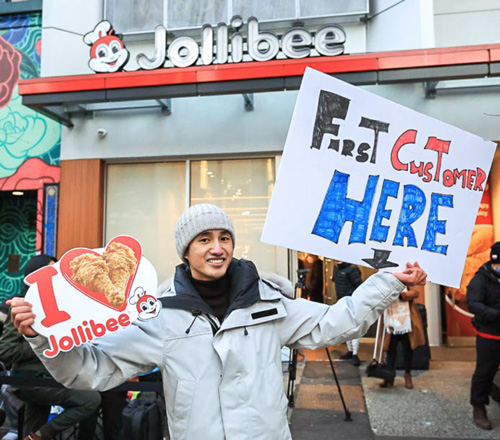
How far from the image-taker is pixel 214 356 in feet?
6.13

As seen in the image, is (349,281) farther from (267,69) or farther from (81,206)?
(81,206)

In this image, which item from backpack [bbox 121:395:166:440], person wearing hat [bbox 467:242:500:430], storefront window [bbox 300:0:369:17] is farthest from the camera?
storefront window [bbox 300:0:369:17]

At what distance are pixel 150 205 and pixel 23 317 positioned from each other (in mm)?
6417

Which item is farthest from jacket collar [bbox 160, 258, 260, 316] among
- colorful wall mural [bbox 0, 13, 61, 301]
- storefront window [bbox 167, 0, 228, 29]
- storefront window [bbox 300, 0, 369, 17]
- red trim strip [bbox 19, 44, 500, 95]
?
storefront window [bbox 167, 0, 228, 29]

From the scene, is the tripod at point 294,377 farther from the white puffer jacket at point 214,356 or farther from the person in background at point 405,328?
the white puffer jacket at point 214,356

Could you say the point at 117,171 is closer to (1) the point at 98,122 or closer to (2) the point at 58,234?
(1) the point at 98,122

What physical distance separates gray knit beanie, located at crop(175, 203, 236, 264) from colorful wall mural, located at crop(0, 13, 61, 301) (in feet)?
22.1

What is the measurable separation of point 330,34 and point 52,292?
5873mm

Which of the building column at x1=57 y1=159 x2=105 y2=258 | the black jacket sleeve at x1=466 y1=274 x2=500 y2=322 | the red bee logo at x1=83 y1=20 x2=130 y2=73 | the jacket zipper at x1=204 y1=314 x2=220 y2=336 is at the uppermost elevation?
the red bee logo at x1=83 y1=20 x2=130 y2=73

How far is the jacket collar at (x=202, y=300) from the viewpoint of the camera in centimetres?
192

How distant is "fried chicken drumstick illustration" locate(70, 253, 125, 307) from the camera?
77.2 inches

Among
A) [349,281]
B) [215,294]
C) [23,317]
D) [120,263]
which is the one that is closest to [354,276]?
[349,281]

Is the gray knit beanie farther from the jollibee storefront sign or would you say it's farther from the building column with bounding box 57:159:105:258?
the building column with bounding box 57:159:105:258

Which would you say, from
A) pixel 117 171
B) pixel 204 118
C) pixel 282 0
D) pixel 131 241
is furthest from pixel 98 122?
pixel 131 241
